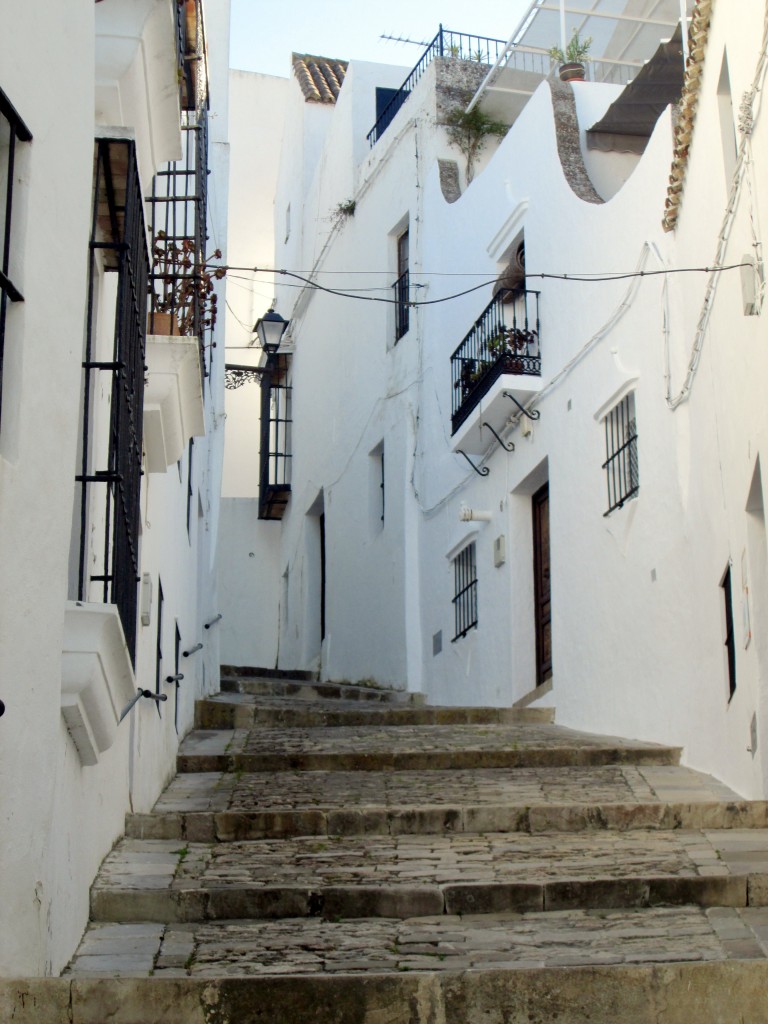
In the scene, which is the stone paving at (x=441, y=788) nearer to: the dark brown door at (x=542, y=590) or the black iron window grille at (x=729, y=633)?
the black iron window grille at (x=729, y=633)

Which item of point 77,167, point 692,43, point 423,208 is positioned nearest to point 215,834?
point 77,167

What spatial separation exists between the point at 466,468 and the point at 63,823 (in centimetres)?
958

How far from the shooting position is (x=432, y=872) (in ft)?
19.2

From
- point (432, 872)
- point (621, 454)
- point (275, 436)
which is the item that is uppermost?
point (275, 436)

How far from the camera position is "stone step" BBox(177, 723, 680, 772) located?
8.27 m

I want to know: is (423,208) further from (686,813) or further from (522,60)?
(686,813)

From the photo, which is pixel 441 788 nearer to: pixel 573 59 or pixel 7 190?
pixel 7 190

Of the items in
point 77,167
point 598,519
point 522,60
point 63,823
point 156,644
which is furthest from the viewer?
point 522,60

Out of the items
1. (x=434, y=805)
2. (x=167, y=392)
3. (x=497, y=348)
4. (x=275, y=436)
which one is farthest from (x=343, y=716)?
(x=275, y=436)

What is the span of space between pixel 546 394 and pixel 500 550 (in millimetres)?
1623

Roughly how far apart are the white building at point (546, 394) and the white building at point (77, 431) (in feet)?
10.3

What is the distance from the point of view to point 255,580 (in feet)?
73.3

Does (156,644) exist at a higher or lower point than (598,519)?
lower

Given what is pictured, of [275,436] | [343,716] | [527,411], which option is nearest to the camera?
[343,716]
